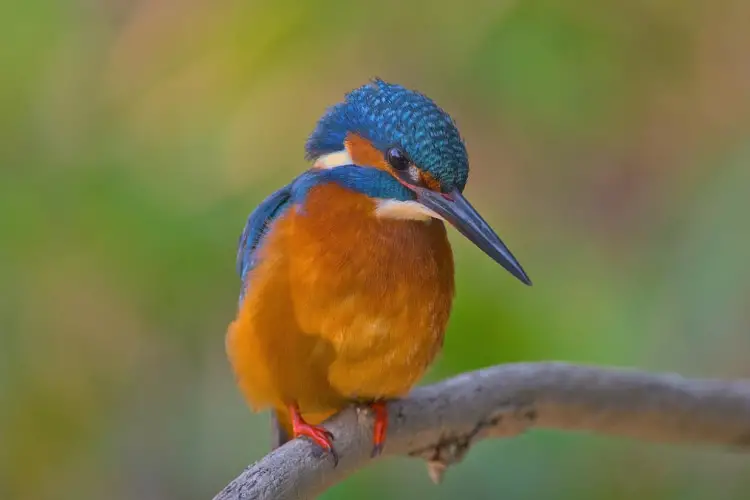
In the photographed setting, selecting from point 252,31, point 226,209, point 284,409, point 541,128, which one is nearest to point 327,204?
point 284,409

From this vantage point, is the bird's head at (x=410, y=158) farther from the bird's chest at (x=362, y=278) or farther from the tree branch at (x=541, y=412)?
the tree branch at (x=541, y=412)

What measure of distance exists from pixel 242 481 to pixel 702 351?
1.26 meters

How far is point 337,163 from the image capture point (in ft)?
3.80

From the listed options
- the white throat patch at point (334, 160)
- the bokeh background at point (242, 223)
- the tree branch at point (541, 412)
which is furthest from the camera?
the bokeh background at point (242, 223)

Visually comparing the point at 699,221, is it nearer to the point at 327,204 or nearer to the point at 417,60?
the point at 417,60

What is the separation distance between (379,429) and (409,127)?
449 mm

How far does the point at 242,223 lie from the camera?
5.63 ft

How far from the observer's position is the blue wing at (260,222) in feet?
4.03

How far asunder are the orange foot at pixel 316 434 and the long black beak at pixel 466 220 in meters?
0.32

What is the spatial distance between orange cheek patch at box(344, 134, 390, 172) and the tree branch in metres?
0.36

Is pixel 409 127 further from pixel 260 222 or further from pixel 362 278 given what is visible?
pixel 260 222

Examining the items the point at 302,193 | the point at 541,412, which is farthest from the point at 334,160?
the point at 541,412

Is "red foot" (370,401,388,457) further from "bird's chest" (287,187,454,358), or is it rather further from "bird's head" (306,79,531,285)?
"bird's head" (306,79,531,285)

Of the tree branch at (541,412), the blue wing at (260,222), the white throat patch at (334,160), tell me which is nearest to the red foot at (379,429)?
the tree branch at (541,412)
